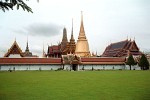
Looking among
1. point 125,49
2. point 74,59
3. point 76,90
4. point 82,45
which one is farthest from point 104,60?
point 76,90

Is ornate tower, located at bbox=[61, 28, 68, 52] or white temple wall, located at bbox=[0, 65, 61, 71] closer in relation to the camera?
white temple wall, located at bbox=[0, 65, 61, 71]

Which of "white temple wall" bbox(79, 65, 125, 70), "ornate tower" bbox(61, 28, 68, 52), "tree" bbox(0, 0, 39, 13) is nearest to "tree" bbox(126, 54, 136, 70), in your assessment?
"white temple wall" bbox(79, 65, 125, 70)

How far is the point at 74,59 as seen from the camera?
6259cm

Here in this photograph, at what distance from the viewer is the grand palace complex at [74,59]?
58.9 metres

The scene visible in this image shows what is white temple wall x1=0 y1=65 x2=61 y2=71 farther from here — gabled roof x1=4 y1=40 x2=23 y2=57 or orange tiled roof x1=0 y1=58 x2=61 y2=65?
gabled roof x1=4 y1=40 x2=23 y2=57

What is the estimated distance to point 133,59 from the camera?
205 feet

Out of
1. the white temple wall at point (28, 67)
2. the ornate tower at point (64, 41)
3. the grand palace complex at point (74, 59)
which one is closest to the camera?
the white temple wall at point (28, 67)

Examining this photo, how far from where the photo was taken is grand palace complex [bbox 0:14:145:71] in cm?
5893

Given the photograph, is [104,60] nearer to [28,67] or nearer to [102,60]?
[102,60]

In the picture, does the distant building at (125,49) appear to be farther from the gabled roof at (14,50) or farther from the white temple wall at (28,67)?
the gabled roof at (14,50)

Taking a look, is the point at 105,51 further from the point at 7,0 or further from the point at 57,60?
the point at 7,0

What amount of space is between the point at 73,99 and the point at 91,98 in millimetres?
792

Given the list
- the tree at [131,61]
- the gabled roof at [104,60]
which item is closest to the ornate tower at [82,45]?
the gabled roof at [104,60]

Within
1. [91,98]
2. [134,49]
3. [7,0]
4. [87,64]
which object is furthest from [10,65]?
[7,0]
